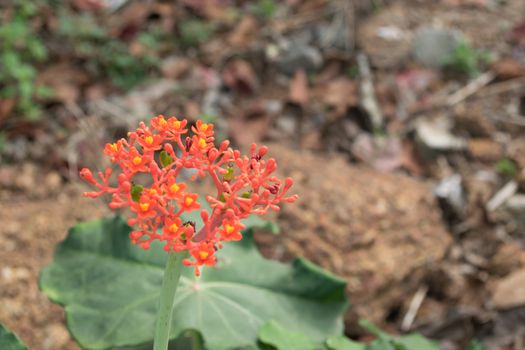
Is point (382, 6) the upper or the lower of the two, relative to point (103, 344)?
lower

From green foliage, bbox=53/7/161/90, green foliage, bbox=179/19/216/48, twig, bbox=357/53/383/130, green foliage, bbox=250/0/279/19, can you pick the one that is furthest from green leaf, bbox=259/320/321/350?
green foliage, bbox=250/0/279/19

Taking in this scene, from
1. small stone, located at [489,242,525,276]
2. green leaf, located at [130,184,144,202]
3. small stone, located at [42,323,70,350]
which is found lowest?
small stone, located at [489,242,525,276]

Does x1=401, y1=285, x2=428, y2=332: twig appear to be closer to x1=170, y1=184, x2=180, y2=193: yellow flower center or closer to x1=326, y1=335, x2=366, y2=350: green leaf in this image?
x1=326, y1=335, x2=366, y2=350: green leaf

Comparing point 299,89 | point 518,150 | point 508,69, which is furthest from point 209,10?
Result: point 518,150

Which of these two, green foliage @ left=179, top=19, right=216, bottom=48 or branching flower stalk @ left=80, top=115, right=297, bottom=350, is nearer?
branching flower stalk @ left=80, top=115, right=297, bottom=350

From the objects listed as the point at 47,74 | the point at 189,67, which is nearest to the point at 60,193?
the point at 47,74

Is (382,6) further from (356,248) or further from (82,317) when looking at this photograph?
(82,317)

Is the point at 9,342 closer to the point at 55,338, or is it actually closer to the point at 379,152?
the point at 55,338
